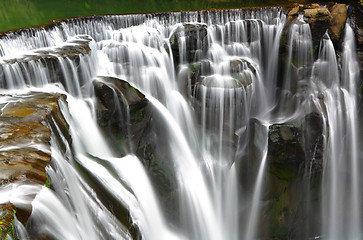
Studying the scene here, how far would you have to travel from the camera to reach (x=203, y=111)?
7.79 metres

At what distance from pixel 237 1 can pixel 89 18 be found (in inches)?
367

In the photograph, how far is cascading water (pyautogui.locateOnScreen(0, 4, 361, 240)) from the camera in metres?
5.77

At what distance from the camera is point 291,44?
9094 millimetres

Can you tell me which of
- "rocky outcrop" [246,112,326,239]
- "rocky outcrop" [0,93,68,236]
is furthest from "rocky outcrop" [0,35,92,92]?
"rocky outcrop" [246,112,326,239]

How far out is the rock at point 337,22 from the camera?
911 centimetres

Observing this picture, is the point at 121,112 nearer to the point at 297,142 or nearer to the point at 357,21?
the point at 297,142

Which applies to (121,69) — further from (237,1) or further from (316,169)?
(237,1)

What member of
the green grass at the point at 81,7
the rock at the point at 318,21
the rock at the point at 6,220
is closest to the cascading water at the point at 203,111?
the rock at the point at 318,21

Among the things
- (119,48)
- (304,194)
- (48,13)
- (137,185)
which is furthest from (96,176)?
(48,13)

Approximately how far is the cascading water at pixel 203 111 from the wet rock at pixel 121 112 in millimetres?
73

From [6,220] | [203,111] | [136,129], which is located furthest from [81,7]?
[6,220]

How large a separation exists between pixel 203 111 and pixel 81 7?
1005 centimetres

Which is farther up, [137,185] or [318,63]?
[318,63]

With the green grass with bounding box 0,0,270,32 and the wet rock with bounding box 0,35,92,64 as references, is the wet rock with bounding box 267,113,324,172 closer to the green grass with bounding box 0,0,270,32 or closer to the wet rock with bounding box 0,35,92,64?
the wet rock with bounding box 0,35,92,64
